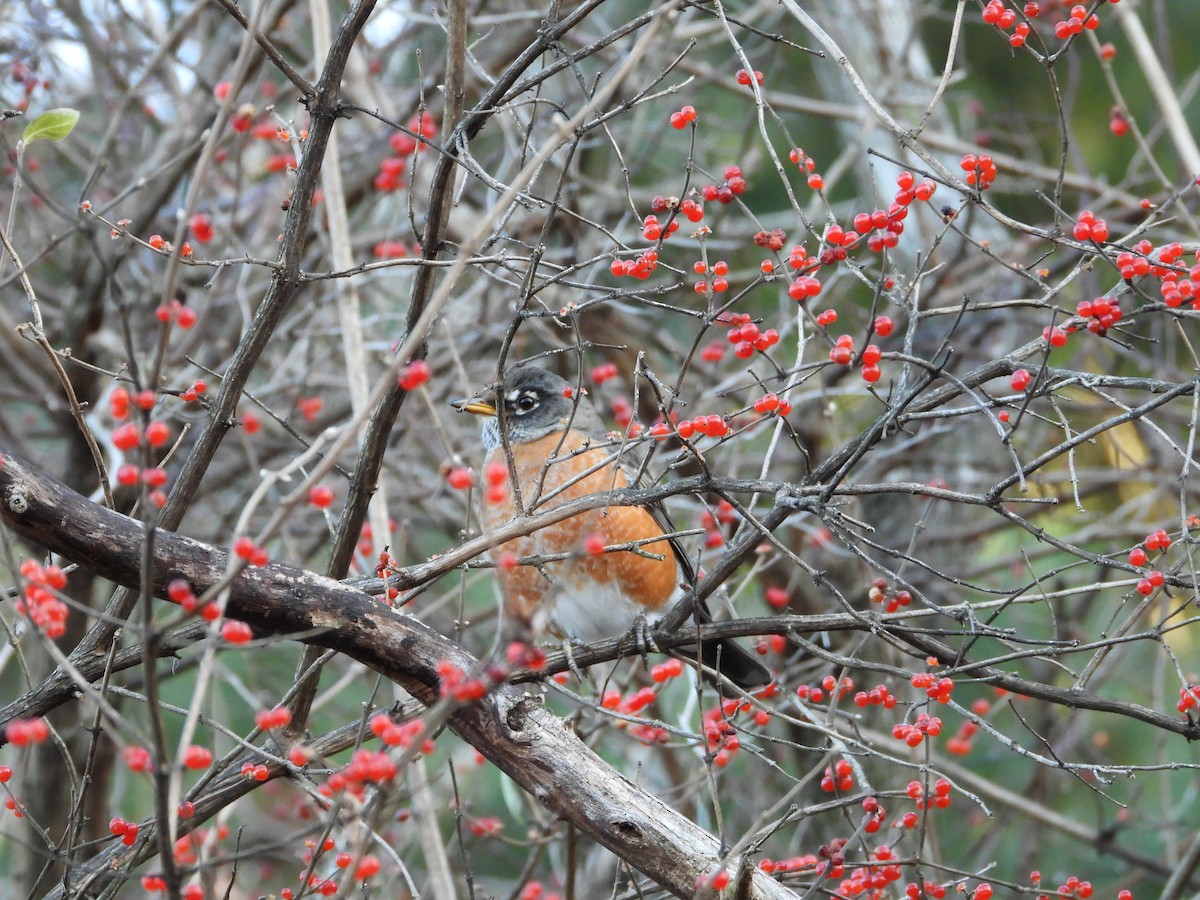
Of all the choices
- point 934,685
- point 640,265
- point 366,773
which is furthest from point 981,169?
point 366,773

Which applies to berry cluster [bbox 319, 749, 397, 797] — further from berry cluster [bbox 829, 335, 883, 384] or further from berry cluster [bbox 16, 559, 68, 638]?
berry cluster [bbox 829, 335, 883, 384]

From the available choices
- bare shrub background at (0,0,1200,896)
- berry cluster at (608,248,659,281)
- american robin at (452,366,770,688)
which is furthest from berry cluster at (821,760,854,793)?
berry cluster at (608,248,659,281)

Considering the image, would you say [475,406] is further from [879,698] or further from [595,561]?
[879,698]

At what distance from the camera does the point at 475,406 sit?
362 cm

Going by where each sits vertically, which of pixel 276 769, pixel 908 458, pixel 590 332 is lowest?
pixel 276 769

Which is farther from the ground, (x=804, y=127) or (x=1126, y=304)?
(x=804, y=127)

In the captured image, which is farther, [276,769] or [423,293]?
[423,293]

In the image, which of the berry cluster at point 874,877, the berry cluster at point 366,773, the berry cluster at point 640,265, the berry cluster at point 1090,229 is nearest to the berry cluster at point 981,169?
the berry cluster at point 1090,229

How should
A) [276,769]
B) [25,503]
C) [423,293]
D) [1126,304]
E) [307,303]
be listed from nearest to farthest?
[25,503] < [276,769] < [423,293] < [307,303] < [1126,304]

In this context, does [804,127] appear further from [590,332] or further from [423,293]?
[423,293]

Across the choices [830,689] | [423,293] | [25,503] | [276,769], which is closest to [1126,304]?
[830,689]

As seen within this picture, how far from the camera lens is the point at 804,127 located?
327 inches

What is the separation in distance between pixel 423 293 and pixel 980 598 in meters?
4.09

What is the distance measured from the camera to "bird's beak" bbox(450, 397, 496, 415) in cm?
347
